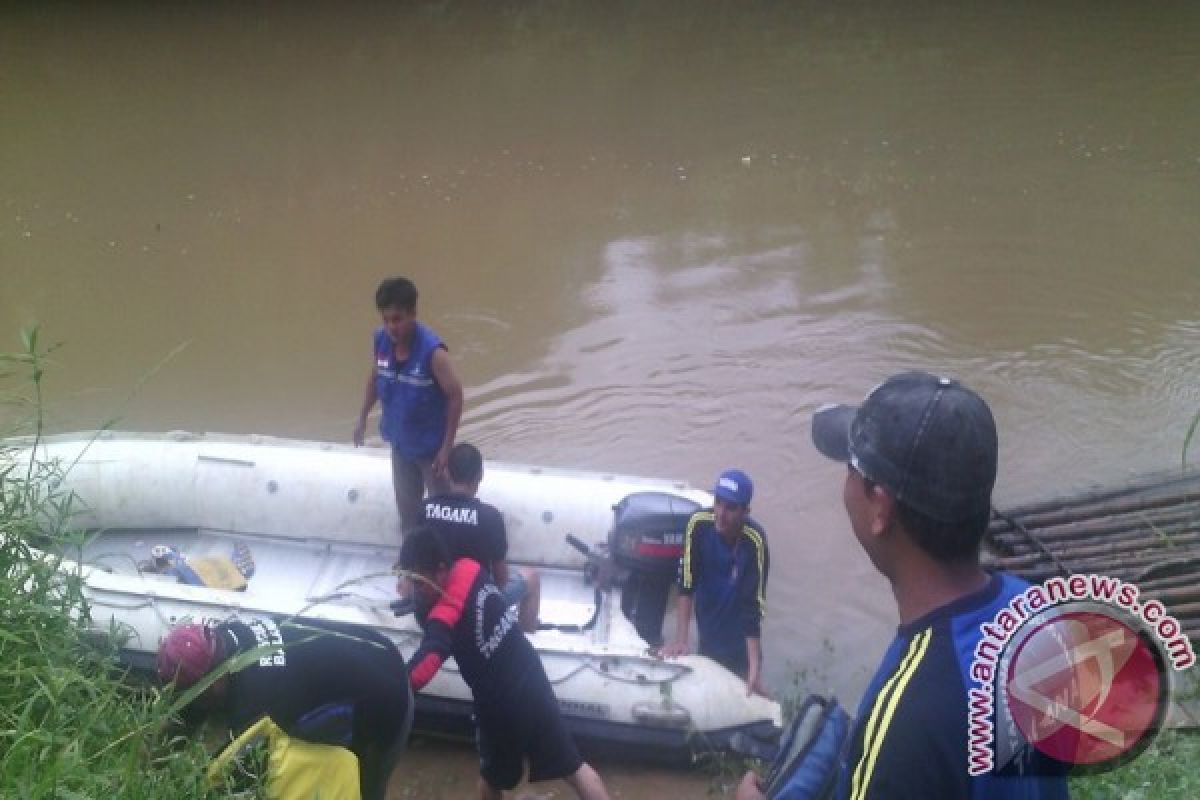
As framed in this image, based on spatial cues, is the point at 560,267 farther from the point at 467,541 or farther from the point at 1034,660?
the point at 1034,660

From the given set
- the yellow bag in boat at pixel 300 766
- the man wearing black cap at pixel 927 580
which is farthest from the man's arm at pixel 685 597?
the man wearing black cap at pixel 927 580

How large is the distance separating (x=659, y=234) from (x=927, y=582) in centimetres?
779

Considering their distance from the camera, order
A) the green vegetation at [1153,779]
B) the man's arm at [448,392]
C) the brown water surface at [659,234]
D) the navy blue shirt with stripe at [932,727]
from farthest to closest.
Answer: the brown water surface at [659,234], the man's arm at [448,392], the green vegetation at [1153,779], the navy blue shirt with stripe at [932,727]

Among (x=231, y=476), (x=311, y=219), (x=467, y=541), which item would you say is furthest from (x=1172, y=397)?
(x=311, y=219)

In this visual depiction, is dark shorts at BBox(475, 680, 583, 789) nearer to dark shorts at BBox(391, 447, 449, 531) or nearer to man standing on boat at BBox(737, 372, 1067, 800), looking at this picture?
dark shorts at BBox(391, 447, 449, 531)

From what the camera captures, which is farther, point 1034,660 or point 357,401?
point 357,401

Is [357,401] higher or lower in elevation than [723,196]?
lower

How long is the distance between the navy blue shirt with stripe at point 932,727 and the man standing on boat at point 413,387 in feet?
10.7

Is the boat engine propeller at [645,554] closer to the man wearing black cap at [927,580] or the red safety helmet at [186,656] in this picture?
the red safety helmet at [186,656]

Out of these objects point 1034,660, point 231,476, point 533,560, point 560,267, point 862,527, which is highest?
point 862,527

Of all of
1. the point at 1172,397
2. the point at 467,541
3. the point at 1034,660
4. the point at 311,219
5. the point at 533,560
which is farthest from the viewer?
the point at 311,219

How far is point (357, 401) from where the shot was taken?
23.0ft

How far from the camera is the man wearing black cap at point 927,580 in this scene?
1263 millimetres

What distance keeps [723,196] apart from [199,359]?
4824 millimetres
